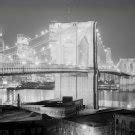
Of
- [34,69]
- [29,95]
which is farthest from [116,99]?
[34,69]

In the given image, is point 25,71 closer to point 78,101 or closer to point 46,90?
point 78,101

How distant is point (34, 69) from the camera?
23938 mm

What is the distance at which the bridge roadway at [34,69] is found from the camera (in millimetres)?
21484

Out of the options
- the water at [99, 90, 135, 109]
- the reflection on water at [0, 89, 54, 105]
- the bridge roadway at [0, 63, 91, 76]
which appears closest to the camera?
the bridge roadway at [0, 63, 91, 76]

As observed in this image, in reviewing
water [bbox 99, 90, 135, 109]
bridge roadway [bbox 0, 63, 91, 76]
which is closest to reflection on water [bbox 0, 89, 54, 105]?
water [bbox 99, 90, 135, 109]

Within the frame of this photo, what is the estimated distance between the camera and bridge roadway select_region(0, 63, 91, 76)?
21.5 m

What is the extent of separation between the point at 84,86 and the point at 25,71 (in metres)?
6.01

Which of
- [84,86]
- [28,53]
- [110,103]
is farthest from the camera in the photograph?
[28,53]

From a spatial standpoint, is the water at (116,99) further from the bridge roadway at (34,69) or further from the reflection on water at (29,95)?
the bridge roadway at (34,69)

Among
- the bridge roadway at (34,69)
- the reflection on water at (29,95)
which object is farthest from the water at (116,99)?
the bridge roadway at (34,69)

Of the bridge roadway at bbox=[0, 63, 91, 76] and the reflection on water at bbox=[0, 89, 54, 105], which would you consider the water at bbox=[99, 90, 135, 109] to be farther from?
the bridge roadway at bbox=[0, 63, 91, 76]

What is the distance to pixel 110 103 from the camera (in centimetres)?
3450

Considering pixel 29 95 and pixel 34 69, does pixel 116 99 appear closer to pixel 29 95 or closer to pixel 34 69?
pixel 29 95

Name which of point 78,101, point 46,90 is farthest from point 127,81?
point 78,101
